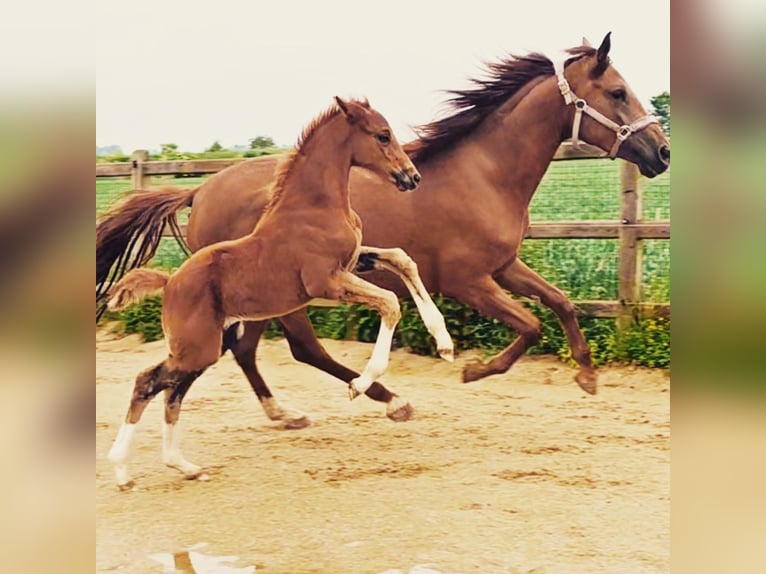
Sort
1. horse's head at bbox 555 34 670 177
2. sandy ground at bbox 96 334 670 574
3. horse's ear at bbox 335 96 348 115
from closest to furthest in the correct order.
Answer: sandy ground at bbox 96 334 670 574 → horse's head at bbox 555 34 670 177 → horse's ear at bbox 335 96 348 115

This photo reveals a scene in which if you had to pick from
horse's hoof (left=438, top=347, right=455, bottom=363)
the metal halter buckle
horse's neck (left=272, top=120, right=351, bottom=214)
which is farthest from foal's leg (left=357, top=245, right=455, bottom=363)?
the metal halter buckle

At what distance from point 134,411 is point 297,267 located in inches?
39.7

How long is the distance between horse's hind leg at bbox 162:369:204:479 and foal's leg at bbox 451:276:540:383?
1.27 metres

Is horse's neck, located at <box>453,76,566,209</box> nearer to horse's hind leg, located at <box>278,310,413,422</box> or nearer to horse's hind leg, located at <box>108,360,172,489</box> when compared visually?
horse's hind leg, located at <box>278,310,413,422</box>

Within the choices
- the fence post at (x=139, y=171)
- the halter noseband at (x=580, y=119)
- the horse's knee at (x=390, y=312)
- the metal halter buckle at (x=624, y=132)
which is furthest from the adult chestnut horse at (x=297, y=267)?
the metal halter buckle at (x=624, y=132)

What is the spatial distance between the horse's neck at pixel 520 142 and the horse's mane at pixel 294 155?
630 millimetres

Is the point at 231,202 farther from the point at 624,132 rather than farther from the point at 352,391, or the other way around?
the point at 624,132

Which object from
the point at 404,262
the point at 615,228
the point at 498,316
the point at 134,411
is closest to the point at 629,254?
the point at 615,228

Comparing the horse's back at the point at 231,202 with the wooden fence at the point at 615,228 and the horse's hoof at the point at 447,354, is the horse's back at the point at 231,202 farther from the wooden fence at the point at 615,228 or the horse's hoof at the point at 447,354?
the horse's hoof at the point at 447,354

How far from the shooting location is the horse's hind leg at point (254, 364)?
4.44 m

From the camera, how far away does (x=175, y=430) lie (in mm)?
4445

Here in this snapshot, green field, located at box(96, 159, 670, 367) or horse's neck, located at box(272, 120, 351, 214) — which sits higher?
horse's neck, located at box(272, 120, 351, 214)

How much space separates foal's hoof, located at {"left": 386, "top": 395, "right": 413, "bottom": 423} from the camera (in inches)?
172
